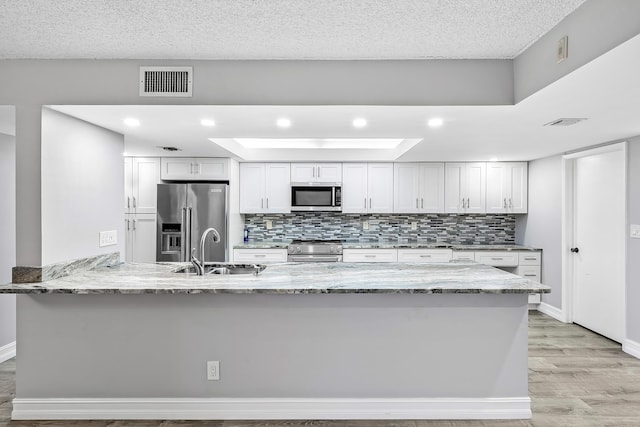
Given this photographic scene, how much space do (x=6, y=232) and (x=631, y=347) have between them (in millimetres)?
5826

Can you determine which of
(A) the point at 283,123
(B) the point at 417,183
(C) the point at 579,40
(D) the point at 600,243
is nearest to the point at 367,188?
(B) the point at 417,183

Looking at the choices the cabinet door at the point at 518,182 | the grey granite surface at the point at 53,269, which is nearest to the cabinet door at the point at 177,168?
the grey granite surface at the point at 53,269

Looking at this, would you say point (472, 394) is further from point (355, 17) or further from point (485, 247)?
point (485, 247)

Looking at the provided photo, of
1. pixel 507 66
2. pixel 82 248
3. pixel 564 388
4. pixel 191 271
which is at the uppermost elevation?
pixel 507 66

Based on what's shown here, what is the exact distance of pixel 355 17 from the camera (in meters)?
1.98

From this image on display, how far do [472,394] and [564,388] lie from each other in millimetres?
993

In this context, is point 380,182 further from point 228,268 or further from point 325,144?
point 228,268

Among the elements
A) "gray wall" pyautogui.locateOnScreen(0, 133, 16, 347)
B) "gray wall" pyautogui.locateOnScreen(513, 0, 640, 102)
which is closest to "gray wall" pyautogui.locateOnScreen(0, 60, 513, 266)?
"gray wall" pyautogui.locateOnScreen(513, 0, 640, 102)

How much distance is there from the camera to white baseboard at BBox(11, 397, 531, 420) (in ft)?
8.41

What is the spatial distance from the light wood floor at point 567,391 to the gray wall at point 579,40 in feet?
6.85

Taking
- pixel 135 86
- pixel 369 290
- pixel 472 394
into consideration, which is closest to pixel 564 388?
pixel 472 394

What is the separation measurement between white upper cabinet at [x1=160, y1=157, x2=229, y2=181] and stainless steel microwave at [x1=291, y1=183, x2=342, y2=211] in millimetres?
965

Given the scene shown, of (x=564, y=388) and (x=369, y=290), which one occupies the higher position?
(x=369, y=290)

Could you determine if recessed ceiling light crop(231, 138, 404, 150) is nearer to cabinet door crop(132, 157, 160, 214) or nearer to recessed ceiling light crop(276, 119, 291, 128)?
cabinet door crop(132, 157, 160, 214)
